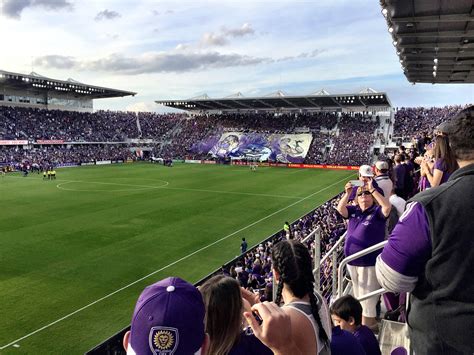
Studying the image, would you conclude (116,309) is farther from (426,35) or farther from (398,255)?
(426,35)

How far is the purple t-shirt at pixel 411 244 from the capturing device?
2201mm

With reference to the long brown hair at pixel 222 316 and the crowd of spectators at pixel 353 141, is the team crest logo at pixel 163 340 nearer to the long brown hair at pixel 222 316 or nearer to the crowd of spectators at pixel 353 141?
the long brown hair at pixel 222 316

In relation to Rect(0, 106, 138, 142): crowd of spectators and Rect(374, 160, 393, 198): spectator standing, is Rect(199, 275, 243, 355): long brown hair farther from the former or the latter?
Rect(0, 106, 138, 142): crowd of spectators

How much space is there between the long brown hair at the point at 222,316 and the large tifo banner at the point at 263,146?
5913cm

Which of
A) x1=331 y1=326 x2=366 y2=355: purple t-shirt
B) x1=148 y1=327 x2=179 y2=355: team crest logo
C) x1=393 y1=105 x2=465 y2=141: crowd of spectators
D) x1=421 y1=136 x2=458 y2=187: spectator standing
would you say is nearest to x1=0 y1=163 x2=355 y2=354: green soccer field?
x1=331 y1=326 x2=366 y2=355: purple t-shirt

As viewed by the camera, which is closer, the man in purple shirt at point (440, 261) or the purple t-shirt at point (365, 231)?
the man in purple shirt at point (440, 261)

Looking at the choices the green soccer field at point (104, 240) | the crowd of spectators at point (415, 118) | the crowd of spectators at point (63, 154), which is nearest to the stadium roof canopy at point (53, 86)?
the crowd of spectators at point (63, 154)

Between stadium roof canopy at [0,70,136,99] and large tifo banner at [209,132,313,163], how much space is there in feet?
64.1

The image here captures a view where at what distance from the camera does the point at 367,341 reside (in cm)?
370

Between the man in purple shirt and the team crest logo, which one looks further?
the man in purple shirt

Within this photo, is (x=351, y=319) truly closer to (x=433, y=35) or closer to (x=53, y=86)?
(x=433, y=35)

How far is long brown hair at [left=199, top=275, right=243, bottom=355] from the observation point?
2.45 m

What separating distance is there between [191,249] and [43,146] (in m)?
51.4

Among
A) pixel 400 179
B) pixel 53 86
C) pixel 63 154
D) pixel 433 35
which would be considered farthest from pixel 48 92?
pixel 400 179
